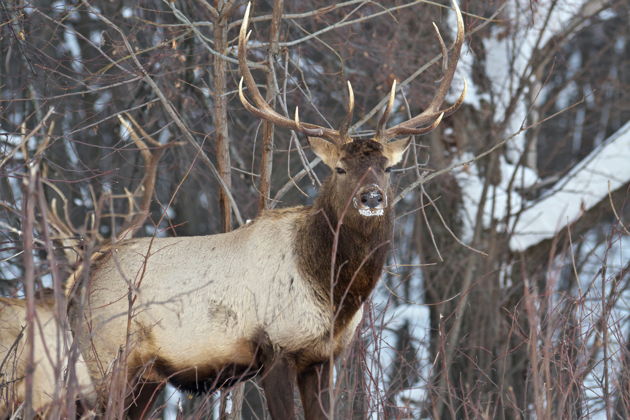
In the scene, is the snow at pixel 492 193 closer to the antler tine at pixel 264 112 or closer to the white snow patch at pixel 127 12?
the white snow patch at pixel 127 12

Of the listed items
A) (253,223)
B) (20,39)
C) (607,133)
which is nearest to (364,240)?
(253,223)

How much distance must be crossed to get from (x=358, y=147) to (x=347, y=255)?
69cm

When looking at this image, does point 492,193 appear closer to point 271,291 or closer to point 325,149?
point 325,149

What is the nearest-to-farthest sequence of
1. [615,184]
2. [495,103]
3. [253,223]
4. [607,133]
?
[253,223] → [615,184] → [495,103] → [607,133]

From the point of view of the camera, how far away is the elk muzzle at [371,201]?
18.7ft

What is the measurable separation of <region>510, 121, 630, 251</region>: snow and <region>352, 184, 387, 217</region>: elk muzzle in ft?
19.8

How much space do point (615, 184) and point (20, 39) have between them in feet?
25.0

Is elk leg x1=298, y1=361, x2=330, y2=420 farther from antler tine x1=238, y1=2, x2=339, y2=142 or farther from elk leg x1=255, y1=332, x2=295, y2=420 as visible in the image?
antler tine x1=238, y1=2, x2=339, y2=142

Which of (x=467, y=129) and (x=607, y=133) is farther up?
(x=607, y=133)

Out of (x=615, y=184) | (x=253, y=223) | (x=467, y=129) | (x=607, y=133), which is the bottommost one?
(x=253, y=223)

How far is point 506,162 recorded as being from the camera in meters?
13.1

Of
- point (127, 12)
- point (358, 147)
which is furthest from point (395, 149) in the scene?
point (127, 12)

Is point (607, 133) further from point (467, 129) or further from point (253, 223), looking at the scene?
point (253, 223)

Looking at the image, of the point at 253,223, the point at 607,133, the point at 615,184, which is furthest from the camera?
the point at 607,133
